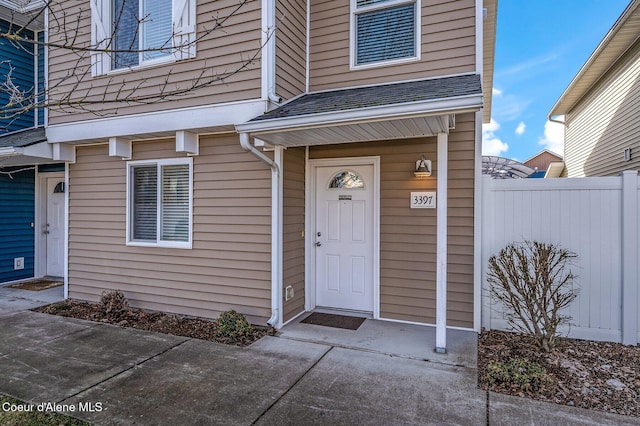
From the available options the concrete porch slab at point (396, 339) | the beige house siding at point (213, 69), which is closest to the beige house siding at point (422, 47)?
the beige house siding at point (213, 69)

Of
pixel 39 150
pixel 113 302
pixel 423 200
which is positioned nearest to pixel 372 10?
pixel 423 200

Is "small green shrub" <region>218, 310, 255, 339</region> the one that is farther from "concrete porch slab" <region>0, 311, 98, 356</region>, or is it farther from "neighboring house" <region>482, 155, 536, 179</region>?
"neighboring house" <region>482, 155, 536, 179</region>

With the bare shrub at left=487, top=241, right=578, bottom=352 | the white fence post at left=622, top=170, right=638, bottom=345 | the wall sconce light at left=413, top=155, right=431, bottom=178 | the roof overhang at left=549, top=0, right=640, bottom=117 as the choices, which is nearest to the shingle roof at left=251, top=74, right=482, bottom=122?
the wall sconce light at left=413, top=155, right=431, bottom=178

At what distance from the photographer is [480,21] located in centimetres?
444

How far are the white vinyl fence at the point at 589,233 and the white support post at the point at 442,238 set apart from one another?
94 centimetres

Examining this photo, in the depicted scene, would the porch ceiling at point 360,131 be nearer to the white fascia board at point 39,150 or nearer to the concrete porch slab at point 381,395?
the concrete porch slab at point 381,395

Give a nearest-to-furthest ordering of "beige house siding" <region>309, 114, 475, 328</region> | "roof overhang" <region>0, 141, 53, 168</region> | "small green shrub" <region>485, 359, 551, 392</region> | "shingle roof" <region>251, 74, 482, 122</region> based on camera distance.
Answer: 1. "small green shrub" <region>485, 359, 551, 392</region>
2. "shingle roof" <region>251, 74, 482, 122</region>
3. "beige house siding" <region>309, 114, 475, 328</region>
4. "roof overhang" <region>0, 141, 53, 168</region>

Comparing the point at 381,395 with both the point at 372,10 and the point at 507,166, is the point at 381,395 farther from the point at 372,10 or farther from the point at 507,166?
the point at 507,166

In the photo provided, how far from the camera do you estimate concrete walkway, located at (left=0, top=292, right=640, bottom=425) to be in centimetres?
283

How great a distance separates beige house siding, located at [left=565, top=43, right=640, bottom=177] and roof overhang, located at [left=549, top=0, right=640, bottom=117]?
15 centimetres

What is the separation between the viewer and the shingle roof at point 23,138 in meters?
5.76

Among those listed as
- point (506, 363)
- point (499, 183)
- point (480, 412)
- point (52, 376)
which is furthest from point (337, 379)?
point (499, 183)

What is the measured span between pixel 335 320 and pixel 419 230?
166 centimetres

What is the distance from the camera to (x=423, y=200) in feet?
15.6
